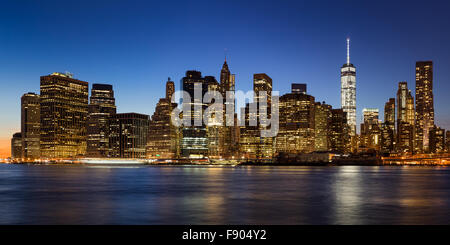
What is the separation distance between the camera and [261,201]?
42.0 metres

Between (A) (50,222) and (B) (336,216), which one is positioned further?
(B) (336,216)

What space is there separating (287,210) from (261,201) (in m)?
7.81
